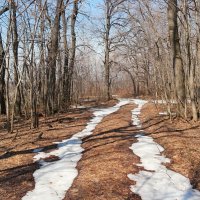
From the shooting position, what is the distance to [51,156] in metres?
7.95

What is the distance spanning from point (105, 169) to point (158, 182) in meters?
1.11

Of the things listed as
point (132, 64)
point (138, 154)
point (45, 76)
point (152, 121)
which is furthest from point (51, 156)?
point (132, 64)

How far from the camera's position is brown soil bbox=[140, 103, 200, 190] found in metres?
6.99

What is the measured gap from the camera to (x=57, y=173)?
21.4ft

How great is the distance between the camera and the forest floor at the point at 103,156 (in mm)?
5746

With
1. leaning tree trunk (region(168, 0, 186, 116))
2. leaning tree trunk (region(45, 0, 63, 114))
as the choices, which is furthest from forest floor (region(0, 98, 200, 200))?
leaning tree trunk (region(45, 0, 63, 114))

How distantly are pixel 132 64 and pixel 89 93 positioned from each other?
8436 mm

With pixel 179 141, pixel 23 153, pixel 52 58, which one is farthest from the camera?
pixel 52 58

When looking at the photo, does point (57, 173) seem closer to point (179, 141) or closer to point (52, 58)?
point (179, 141)

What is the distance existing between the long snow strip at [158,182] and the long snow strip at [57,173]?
117 centimetres

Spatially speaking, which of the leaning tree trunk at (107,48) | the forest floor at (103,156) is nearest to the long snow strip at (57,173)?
the forest floor at (103,156)

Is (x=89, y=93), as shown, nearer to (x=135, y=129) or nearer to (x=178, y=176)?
(x=135, y=129)

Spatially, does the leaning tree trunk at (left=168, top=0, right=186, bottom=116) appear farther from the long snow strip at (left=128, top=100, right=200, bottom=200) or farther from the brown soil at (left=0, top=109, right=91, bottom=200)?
the long snow strip at (left=128, top=100, right=200, bottom=200)

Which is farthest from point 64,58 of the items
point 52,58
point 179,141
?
point 179,141
